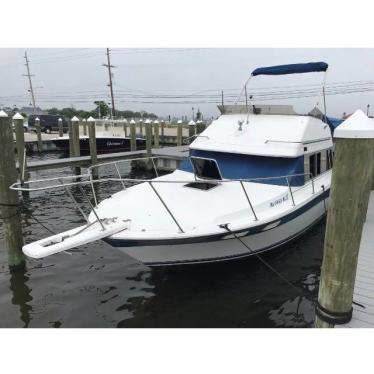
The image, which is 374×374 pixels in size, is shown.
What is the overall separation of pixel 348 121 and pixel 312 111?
6246mm

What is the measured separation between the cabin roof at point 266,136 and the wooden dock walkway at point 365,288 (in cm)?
223

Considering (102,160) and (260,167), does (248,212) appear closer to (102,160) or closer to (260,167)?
(260,167)

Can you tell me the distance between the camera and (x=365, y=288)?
15.3 feet

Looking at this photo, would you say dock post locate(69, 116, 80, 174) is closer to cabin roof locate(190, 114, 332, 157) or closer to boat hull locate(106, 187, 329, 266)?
cabin roof locate(190, 114, 332, 157)

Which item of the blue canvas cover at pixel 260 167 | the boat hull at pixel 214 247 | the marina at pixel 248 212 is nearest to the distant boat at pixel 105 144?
the marina at pixel 248 212

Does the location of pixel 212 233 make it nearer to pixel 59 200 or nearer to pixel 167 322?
pixel 167 322

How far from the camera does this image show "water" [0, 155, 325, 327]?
5.46 metres

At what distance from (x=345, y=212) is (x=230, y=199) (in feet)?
9.86

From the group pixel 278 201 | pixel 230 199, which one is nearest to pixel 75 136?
pixel 230 199

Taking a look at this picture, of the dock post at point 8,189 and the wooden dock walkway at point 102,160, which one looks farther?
the wooden dock walkway at point 102,160

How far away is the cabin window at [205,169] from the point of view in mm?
7230

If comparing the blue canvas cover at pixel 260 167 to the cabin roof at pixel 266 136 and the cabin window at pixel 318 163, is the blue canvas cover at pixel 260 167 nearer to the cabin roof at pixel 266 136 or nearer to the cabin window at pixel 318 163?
the cabin roof at pixel 266 136

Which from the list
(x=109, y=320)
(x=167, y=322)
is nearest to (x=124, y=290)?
(x=109, y=320)

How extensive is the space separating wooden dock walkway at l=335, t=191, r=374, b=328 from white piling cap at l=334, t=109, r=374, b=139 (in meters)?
2.02
